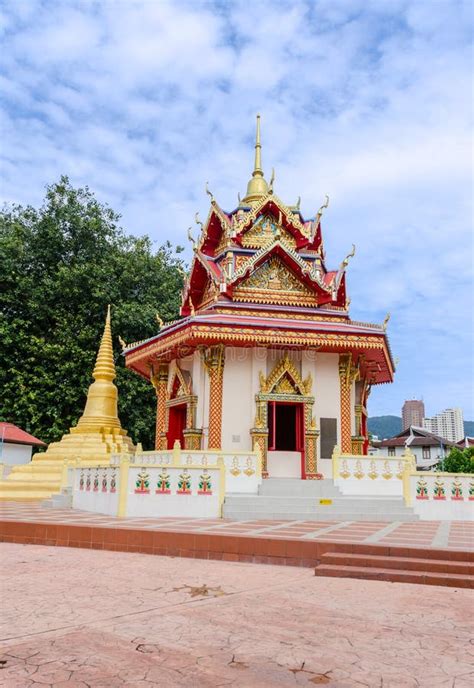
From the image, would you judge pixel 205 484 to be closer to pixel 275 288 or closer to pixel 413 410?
pixel 275 288

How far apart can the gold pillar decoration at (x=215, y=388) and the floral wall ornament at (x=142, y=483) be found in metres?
4.66

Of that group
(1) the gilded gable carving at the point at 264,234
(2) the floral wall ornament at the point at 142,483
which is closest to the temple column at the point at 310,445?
(2) the floral wall ornament at the point at 142,483

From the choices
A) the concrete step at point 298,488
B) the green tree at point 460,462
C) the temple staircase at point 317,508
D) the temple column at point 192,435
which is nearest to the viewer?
the temple staircase at point 317,508

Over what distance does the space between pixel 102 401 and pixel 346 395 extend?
823 centimetres

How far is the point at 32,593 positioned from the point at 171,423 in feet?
42.3

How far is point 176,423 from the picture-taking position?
1838 cm

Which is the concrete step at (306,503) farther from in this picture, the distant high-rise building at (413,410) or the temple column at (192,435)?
the distant high-rise building at (413,410)

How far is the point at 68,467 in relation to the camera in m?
15.8

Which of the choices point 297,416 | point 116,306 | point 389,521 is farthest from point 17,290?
point 389,521

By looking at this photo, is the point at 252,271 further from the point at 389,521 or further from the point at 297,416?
the point at 389,521

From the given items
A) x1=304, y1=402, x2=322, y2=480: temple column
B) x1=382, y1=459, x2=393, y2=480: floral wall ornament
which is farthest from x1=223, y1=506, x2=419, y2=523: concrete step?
x1=304, y1=402, x2=322, y2=480: temple column

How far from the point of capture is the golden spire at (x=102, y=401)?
18619 millimetres

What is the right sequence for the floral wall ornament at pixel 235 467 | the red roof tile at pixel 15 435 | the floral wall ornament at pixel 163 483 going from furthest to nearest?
1. the red roof tile at pixel 15 435
2. the floral wall ornament at pixel 235 467
3. the floral wall ornament at pixel 163 483

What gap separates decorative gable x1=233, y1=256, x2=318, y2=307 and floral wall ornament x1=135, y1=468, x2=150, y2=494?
8.03 m
